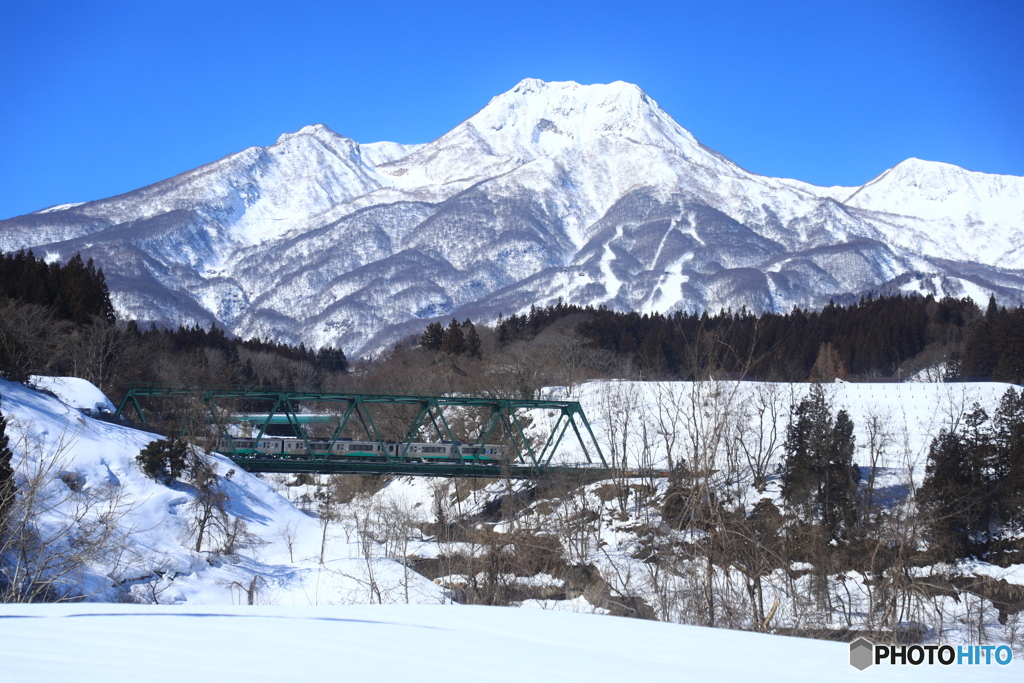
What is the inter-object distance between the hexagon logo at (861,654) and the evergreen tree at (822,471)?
33689mm

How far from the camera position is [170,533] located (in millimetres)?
32594

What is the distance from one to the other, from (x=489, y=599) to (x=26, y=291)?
53.4m

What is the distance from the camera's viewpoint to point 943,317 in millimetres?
96688

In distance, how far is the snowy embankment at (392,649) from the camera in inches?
210

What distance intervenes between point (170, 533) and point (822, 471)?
34898 millimetres

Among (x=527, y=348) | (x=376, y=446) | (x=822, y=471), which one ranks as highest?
(x=527, y=348)

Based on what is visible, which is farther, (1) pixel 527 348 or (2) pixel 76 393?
(1) pixel 527 348

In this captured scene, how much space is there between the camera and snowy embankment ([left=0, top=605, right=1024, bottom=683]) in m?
5.34

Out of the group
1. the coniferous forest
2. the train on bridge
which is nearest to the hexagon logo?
the coniferous forest

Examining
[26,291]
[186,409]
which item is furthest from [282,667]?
[26,291]

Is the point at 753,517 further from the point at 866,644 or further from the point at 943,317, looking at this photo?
the point at 943,317

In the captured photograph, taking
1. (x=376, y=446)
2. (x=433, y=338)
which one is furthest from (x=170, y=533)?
(x=433, y=338)

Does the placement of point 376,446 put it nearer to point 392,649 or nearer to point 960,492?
point 960,492

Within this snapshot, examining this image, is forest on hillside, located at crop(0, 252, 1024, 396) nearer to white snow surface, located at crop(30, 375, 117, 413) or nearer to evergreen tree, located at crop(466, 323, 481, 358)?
evergreen tree, located at crop(466, 323, 481, 358)
